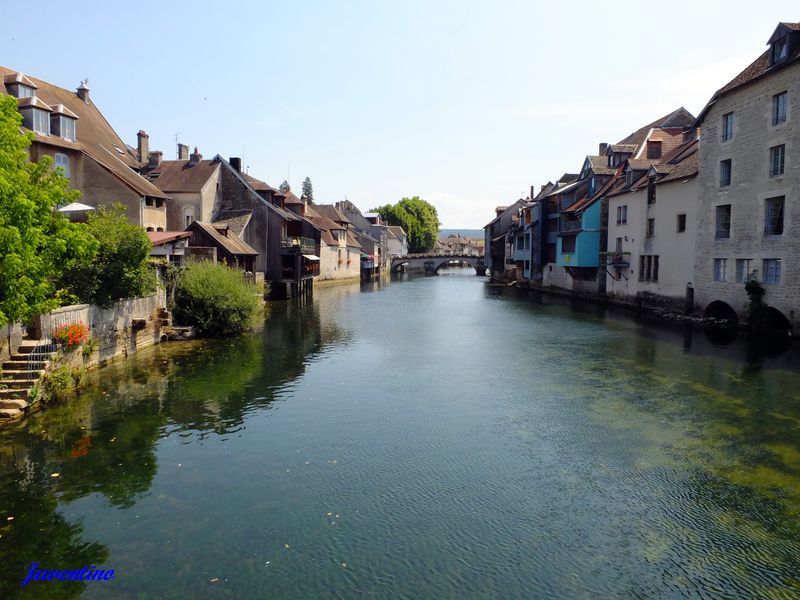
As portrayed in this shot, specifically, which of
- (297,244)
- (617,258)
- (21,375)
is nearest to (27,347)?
(21,375)

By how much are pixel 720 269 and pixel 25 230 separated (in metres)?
33.5

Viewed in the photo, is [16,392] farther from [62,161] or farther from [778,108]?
[778,108]

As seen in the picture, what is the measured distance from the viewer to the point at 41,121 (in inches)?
1171

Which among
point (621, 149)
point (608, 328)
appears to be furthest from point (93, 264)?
point (621, 149)

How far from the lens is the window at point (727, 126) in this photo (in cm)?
3209

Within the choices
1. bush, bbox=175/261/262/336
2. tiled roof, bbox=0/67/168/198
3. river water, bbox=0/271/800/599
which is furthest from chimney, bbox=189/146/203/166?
river water, bbox=0/271/800/599

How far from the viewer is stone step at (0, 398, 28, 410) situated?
49.3ft

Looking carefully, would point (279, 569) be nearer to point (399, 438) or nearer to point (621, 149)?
point (399, 438)

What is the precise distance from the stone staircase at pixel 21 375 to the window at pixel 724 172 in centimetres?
3339

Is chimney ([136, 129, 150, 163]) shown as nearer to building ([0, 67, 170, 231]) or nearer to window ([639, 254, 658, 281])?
building ([0, 67, 170, 231])

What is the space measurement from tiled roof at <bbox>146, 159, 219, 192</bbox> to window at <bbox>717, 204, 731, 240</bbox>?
118 ft

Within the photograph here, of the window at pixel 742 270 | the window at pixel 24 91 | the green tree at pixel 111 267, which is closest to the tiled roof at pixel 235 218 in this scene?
the window at pixel 24 91

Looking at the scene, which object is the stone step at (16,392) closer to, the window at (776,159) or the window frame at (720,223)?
the window at (776,159)

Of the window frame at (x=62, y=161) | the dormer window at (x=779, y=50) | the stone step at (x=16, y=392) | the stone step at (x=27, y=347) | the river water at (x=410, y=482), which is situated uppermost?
the dormer window at (x=779, y=50)
